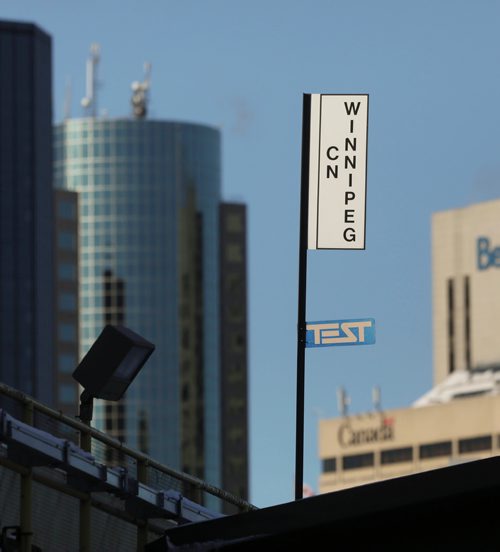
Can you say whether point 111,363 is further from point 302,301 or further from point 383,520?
point 383,520

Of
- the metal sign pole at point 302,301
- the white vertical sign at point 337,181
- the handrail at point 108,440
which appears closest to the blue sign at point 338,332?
the metal sign pole at point 302,301

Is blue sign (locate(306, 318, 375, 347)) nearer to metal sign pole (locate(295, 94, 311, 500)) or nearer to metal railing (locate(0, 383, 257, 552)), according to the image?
metal sign pole (locate(295, 94, 311, 500))

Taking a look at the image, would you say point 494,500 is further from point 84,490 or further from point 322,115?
point 322,115

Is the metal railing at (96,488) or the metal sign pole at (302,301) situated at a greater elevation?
the metal sign pole at (302,301)

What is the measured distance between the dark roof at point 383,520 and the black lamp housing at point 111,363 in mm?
2812

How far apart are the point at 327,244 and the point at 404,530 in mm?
5779

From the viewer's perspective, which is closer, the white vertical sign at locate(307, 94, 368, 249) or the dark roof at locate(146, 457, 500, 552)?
the dark roof at locate(146, 457, 500, 552)

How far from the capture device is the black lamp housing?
64.9 ft

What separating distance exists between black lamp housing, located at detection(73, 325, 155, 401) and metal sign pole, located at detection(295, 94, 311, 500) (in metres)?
1.54

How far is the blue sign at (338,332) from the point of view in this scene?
67.9 feet

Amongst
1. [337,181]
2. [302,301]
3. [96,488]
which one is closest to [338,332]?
[302,301]

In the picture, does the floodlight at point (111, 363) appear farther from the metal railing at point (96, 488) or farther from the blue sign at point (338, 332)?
the blue sign at point (338, 332)

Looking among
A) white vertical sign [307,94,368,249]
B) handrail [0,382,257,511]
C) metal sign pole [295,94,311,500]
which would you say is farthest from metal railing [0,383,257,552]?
white vertical sign [307,94,368,249]

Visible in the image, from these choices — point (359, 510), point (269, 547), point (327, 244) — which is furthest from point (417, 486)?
point (327, 244)
